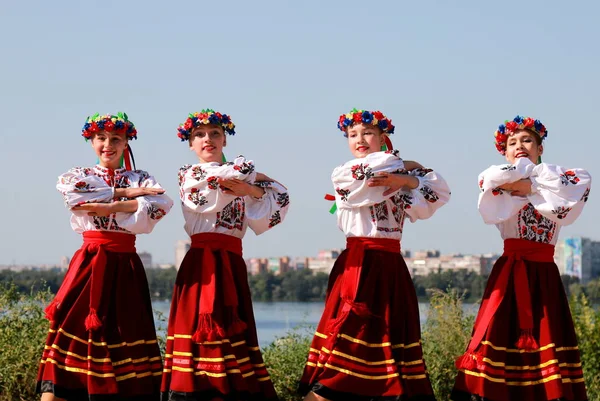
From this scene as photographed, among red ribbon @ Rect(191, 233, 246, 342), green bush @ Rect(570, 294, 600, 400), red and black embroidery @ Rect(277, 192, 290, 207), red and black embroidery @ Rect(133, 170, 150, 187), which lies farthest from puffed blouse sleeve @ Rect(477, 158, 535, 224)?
green bush @ Rect(570, 294, 600, 400)

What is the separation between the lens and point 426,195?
6418mm

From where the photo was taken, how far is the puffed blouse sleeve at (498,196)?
251 inches

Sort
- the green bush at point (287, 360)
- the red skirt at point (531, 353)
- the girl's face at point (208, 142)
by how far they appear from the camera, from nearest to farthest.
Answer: the red skirt at point (531, 353)
the girl's face at point (208, 142)
the green bush at point (287, 360)

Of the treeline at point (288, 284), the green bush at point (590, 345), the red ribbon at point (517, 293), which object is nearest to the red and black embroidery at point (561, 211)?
the red ribbon at point (517, 293)

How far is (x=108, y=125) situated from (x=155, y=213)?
645 millimetres

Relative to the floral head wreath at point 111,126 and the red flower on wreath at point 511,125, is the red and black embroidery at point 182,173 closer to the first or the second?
the floral head wreath at point 111,126

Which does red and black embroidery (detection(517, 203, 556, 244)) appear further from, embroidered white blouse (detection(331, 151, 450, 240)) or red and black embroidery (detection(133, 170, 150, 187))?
red and black embroidery (detection(133, 170, 150, 187))

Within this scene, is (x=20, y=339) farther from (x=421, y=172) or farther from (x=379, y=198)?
(x=421, y=172)

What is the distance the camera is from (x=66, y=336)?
6.34 meters

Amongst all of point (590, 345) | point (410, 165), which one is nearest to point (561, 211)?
point (410, 165)

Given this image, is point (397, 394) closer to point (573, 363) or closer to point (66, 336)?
point (573, 363)

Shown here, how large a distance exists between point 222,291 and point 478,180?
5.64ft

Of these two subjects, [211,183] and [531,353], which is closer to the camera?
[211,183]

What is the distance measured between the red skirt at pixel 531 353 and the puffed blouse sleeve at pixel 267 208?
1412mm
